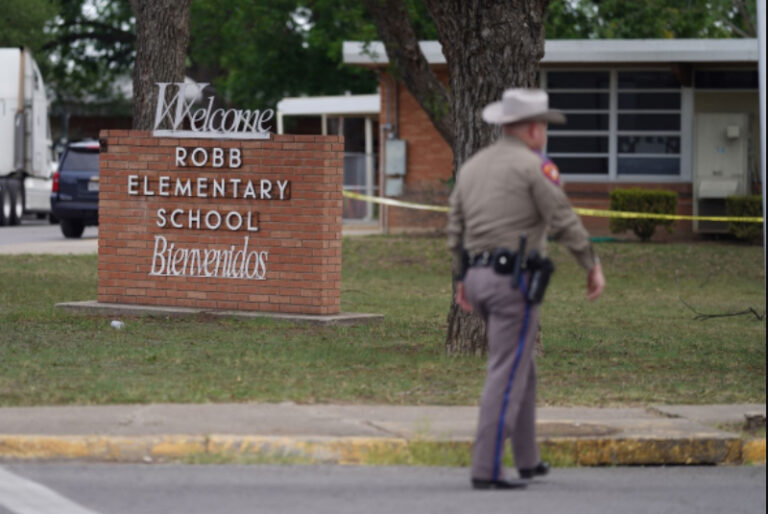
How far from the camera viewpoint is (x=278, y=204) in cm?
1398

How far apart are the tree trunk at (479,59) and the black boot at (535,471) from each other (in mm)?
4244

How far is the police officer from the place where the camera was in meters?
7.07

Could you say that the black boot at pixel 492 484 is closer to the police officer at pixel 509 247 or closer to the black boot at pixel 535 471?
the police officer at pixel 509 247

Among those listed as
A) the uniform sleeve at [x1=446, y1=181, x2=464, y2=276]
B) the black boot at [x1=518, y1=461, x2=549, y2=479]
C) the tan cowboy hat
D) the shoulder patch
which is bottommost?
the black boot at [x1=518, y1=461, x2=549, y2=479]

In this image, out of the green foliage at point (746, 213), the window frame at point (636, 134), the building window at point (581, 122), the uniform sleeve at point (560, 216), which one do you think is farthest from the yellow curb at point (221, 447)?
the building window at point (581, 122)

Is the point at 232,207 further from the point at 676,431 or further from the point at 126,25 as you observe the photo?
the point at 126,25

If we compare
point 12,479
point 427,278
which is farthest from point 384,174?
point 12,479

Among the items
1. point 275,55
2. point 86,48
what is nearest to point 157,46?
point 275,55

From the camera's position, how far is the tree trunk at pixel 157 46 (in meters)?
16.6

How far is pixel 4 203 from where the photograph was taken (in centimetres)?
3378

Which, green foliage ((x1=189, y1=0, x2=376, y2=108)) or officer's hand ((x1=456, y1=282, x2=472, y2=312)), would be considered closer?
officer's hand ((x1=456, y1=282, x2=472, y2=312))

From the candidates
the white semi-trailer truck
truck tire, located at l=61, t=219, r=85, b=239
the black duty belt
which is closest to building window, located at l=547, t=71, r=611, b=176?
truck tire, located at l=61, t=219, r=85, b=239

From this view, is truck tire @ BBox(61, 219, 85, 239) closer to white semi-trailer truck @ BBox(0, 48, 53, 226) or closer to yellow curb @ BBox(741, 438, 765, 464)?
white semi-trailer truck @ BBox(0, 48, 53, 226)

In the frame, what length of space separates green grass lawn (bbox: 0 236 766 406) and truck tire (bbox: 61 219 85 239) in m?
8.67
